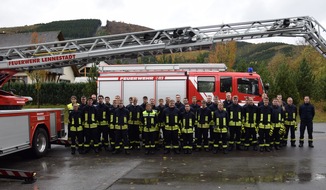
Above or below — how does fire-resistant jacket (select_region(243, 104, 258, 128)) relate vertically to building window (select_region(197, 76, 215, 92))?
below

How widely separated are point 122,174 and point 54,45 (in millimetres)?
5390

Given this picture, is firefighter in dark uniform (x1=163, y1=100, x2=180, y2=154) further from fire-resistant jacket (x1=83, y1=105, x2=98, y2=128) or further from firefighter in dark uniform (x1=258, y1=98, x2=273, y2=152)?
firefighter in dark uniform (x1=258, y1=98, x2=273, y2=152)

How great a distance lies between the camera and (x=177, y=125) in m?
10.7

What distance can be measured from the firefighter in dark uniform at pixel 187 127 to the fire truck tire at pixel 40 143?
403 centimetres

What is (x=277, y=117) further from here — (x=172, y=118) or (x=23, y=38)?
(x=23, y=38)

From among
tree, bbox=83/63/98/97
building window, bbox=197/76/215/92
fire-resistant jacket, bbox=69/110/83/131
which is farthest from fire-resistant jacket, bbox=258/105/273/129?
tree, bbox=83/63/98/97

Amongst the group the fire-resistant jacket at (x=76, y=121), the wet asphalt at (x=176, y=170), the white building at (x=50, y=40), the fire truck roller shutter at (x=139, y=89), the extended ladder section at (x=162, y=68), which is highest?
the white building at (x=50, y=40)

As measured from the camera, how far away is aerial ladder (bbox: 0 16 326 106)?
10.9 m

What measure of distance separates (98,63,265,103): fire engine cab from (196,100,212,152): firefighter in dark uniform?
6.31 ft

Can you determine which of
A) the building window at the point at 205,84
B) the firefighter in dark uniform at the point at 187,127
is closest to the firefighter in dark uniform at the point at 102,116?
the firefighter in dark uniform at the point at 187,127

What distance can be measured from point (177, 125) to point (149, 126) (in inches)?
32.9

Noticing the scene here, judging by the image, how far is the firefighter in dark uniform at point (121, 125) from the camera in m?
10.7

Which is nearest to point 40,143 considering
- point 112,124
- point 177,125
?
point 112,124

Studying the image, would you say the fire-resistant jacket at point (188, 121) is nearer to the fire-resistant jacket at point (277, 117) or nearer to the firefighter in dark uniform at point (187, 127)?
the firefighter in dark uniform at point (187, 127)
